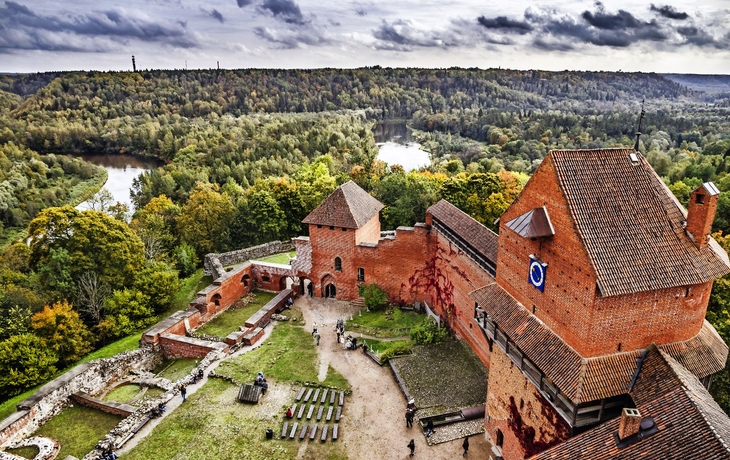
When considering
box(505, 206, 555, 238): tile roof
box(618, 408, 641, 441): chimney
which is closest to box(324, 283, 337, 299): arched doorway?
box(505, 206, 555, 238): tile roof

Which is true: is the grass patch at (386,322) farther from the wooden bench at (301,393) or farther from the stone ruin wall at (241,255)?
the stone ruin wall at (241,255)

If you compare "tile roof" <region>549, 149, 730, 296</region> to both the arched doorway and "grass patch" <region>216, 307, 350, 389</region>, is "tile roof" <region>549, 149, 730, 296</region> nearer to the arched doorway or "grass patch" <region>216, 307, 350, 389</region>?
"grass patch" <region>216, 307, 350, 389</region>

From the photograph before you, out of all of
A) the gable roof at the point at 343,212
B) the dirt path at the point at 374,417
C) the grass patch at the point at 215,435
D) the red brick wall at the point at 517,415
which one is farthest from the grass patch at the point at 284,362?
the red brick wall at the point at 517,415

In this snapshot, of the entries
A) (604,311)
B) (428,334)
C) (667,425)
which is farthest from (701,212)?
(428,334)

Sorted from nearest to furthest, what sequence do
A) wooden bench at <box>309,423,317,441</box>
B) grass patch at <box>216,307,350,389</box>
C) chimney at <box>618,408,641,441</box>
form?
chimney at <box>618,408,641,441</box>
wooden bench at <box>309,423,317,441</box>
grass patch at <box>216,307,350,389</box>

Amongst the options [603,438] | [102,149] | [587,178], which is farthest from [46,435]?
[102,149]

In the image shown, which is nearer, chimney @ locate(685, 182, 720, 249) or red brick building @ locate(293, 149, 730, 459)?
red brick building @ locate(293, 149, 730, 459)

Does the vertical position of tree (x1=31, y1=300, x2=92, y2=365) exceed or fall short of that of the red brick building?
it falls short
